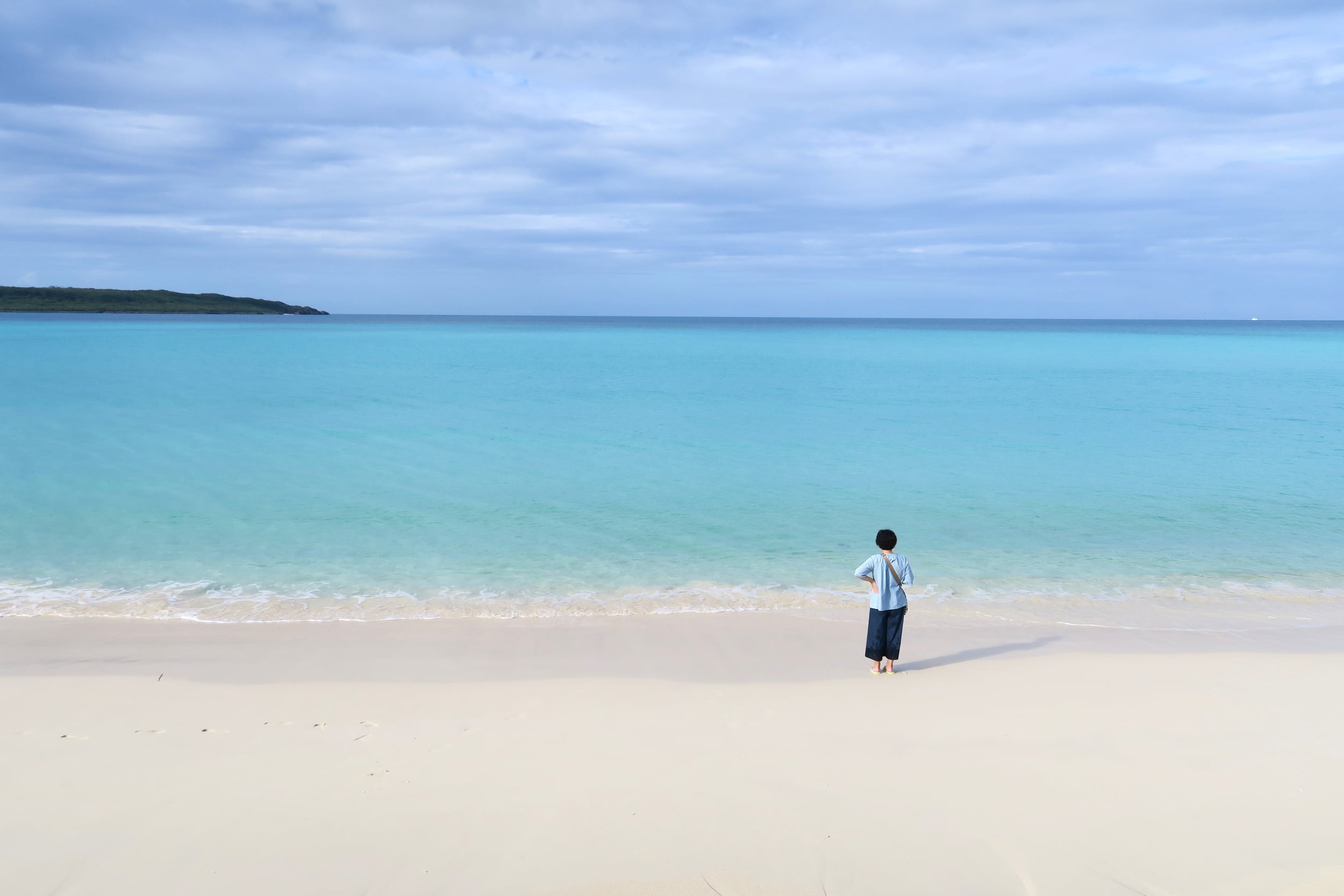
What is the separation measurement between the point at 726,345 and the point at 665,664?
82.3 m

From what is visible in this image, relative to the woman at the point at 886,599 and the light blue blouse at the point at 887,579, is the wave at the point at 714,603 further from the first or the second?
the light blue blouse at the point at 887,579

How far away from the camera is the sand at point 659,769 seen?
4.20 metres

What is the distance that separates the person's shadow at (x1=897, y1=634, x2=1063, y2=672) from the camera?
7.48 m

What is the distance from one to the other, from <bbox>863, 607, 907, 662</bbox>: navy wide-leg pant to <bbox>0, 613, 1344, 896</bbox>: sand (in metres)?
0.24

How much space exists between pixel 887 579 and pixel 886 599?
17 centimetres

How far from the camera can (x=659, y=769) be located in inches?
204

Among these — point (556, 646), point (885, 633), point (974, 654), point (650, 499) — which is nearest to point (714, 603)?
point (556, 646)

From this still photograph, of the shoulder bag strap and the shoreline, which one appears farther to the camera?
the shoreline

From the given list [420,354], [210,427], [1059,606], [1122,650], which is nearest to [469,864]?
[1122,650]

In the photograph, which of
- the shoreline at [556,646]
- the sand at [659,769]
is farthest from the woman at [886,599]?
the shoreline at [556,646]

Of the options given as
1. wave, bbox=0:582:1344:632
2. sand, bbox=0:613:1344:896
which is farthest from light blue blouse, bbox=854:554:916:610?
wave, bbox=0:582:1344:632

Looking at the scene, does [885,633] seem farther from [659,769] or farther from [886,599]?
[659,769]

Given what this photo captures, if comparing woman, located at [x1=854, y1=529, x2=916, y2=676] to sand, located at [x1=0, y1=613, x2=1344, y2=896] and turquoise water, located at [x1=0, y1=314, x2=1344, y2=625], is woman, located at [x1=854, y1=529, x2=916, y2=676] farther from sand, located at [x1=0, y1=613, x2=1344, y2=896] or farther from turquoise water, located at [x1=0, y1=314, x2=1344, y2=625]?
turquoise water, located at [x1=0, y1=314, x2=1344, y2=625]

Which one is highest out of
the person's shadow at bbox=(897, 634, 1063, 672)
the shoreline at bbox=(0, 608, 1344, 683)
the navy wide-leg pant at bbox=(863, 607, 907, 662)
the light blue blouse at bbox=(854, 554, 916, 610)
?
the light blue blouse at bbox=(854, 554, 916, 610)
